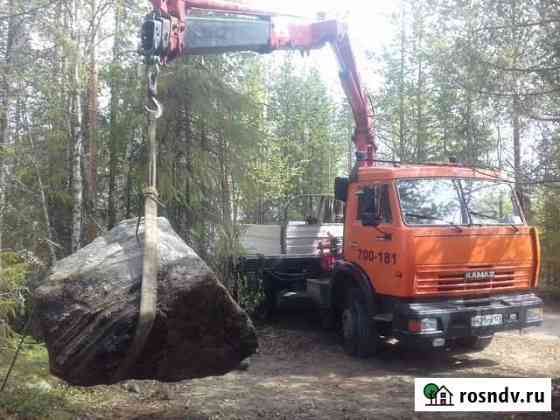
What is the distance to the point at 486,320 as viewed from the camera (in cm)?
663

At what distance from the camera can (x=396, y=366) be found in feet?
23.8

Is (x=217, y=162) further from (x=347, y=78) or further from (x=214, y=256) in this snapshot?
(x=347, y=78)

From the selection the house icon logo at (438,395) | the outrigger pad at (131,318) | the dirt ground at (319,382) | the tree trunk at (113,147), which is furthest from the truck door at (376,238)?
the tree trunk at (113,147)

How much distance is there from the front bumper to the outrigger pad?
9.83 feet

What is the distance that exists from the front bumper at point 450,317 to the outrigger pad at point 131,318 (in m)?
3.00

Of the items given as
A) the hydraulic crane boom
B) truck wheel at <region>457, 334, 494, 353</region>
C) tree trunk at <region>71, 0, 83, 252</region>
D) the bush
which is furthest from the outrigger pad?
tree trunk at <region>71, 0, 83, 252</region>

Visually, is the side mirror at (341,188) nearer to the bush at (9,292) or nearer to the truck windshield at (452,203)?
the truck windshield at (452,203)

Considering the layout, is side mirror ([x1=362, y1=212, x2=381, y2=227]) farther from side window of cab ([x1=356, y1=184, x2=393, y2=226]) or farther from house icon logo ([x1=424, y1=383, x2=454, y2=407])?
house icon logo ([x1=424, y1=383, x2=454, y2=407])

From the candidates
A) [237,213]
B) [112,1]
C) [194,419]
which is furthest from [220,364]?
[112,1]

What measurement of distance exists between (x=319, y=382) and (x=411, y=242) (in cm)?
202

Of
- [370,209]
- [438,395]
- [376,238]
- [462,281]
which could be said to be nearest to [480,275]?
[462,281]

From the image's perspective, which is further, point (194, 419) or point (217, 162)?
point (217, 162)

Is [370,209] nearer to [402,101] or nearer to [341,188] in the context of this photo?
[341,188]

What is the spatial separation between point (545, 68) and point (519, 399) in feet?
10.3
